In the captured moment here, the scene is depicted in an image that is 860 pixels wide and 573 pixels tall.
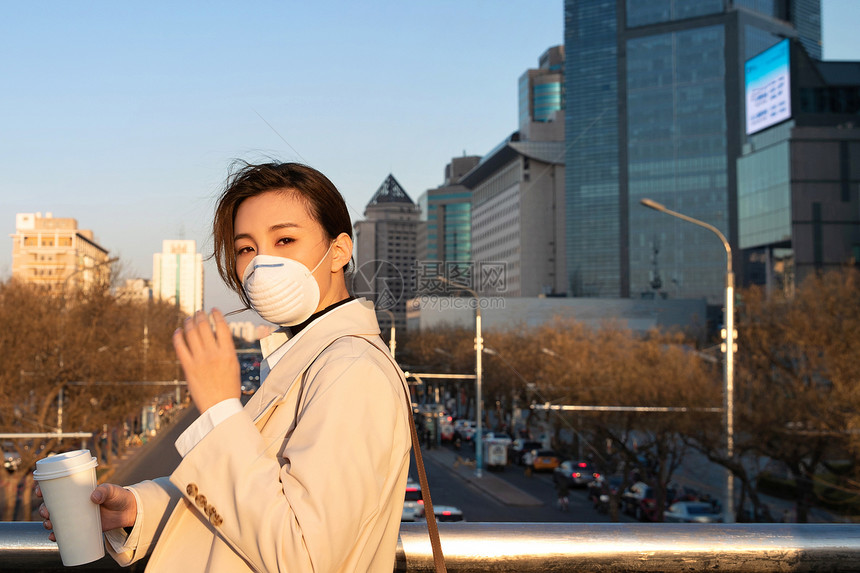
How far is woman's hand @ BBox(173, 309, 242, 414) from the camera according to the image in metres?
1.55

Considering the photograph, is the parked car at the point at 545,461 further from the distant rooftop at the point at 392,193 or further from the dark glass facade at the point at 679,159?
the dark glass facade at the point at 679,159

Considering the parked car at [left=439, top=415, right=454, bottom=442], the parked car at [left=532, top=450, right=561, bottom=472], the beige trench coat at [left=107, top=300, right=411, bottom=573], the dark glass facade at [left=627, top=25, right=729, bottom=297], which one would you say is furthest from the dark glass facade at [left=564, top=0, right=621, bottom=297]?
the beige trench coat at [left=107, top=300, right=411, bottom=573]

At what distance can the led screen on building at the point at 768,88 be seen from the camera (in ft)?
210

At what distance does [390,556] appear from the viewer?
1683mm

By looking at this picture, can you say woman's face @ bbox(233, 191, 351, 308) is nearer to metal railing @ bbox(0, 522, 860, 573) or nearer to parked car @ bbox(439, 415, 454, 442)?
metal railing @ bbox(0, 522, 860, 573)

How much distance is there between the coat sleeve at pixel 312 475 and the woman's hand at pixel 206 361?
0.07m

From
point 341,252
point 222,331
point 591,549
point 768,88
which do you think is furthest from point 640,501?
point 768,88

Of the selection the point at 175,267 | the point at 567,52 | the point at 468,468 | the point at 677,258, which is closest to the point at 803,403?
the point at 468,468

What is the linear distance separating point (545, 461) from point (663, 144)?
3567 inches

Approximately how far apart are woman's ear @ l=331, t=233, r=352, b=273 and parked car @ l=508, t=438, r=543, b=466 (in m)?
39.6

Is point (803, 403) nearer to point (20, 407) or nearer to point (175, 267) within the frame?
point (20, 407)

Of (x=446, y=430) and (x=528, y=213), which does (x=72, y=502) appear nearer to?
(x=446, y=430)

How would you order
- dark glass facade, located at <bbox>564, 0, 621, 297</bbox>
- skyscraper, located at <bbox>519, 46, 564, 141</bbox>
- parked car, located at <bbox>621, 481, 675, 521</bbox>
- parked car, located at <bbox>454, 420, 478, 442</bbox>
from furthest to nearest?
skyscraper, located at <bbox>519, 46, 564, 141</bbox>, dark glass facade, located at <bbox>564, 0, 621, 297</bbox>, parked car, located at <bbox>454, 420, 478, 442</bbox>, parked car, located at <bbox>621, 481, 675, 521</bbox>

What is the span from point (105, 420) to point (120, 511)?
27585 mm
